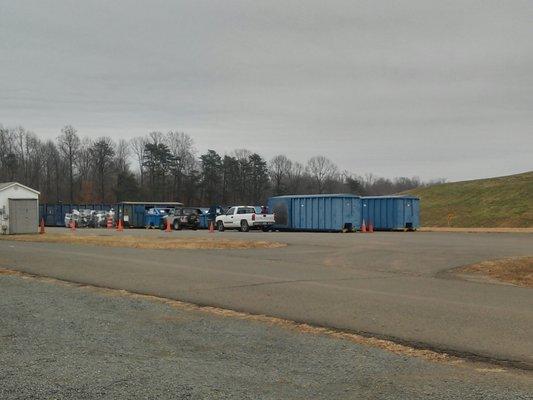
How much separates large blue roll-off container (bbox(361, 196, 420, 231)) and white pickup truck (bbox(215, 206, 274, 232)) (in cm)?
797

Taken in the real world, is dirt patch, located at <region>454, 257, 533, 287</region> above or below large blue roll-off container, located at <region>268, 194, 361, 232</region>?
below

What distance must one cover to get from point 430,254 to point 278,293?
9828 mm

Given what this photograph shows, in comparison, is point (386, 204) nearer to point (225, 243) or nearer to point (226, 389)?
point (225, 243)

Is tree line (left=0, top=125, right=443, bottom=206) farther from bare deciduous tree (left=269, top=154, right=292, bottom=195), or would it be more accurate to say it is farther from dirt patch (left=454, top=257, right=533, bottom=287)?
dirt patch (left=454, top=257, right=533, bottom=287)

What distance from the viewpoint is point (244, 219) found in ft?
135

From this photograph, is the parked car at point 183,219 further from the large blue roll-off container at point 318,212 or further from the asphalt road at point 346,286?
the asphalt road at point 346,286

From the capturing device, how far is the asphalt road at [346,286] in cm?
796

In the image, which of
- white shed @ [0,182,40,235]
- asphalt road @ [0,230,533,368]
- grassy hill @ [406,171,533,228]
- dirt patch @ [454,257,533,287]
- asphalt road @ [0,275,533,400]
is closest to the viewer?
asphalt road @ [0,275,533,400]

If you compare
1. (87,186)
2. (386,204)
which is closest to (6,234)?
(386,204)

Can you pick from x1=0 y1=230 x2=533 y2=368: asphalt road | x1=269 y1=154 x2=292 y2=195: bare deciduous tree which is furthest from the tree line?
x1=0 y1=230 x2=533 y2=368: asphalt road

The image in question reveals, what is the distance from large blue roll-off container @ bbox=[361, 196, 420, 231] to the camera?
42.5m

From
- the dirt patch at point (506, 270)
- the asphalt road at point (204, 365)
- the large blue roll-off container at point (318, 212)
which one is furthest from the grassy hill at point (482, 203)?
the asphalt road at point (204, 365)

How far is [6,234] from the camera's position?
114ft

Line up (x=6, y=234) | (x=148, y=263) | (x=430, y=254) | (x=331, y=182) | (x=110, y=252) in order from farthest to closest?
(x=331, y=182), (x=6, y=234), (x=110, y=252), (x=430, y=254), (x=148, y=263)
